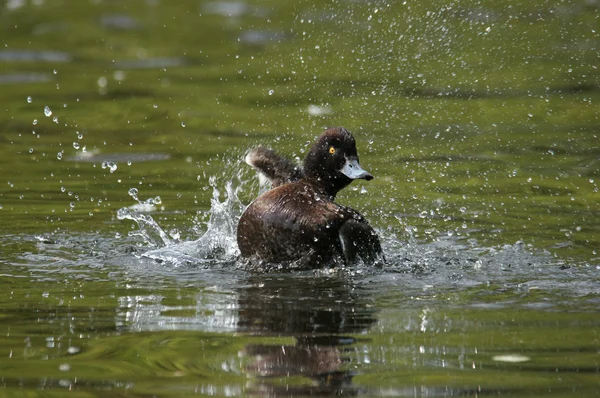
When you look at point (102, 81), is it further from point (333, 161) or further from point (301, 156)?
point (333, 161)

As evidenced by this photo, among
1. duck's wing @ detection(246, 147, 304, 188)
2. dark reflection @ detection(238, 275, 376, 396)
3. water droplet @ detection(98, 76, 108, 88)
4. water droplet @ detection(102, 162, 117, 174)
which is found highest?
water droplet @ detection(98, 76, 108, 88)

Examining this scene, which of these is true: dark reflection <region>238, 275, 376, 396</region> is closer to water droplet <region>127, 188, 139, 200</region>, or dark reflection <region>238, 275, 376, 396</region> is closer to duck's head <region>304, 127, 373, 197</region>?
duck's head <region>304, 127, 373, 197</region>

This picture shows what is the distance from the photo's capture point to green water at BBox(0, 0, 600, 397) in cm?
575

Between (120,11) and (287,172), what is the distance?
11798 mm

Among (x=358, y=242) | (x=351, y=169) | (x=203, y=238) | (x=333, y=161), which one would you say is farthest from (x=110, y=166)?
(x=358, y=242)

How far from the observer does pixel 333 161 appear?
26.8 ft

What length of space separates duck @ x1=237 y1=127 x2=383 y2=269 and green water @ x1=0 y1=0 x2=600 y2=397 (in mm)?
220

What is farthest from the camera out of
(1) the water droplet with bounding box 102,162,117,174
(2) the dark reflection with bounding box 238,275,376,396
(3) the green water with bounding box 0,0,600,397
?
(1) the water droplet with bounding box 102,162,117,174

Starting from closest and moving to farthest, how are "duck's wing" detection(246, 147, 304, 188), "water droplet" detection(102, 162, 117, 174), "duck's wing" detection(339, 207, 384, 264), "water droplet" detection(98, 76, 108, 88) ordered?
"duck's wing" detection(339, 207, 384, 264) → "duck's wing" detection(246, 147, 304, 188) → "water droplet" detection(102, 162, 117, 174) → "water droplet" detection(98, 76, 108, 88)

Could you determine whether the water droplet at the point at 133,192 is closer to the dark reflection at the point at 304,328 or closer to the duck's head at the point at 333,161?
the duck's head at the point at 333,161

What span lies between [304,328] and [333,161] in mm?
2090

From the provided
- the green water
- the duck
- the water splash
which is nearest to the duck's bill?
the duck

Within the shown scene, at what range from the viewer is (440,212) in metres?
9.78

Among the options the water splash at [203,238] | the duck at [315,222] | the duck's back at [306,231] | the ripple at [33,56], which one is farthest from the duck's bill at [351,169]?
the ripple at [33,56]
